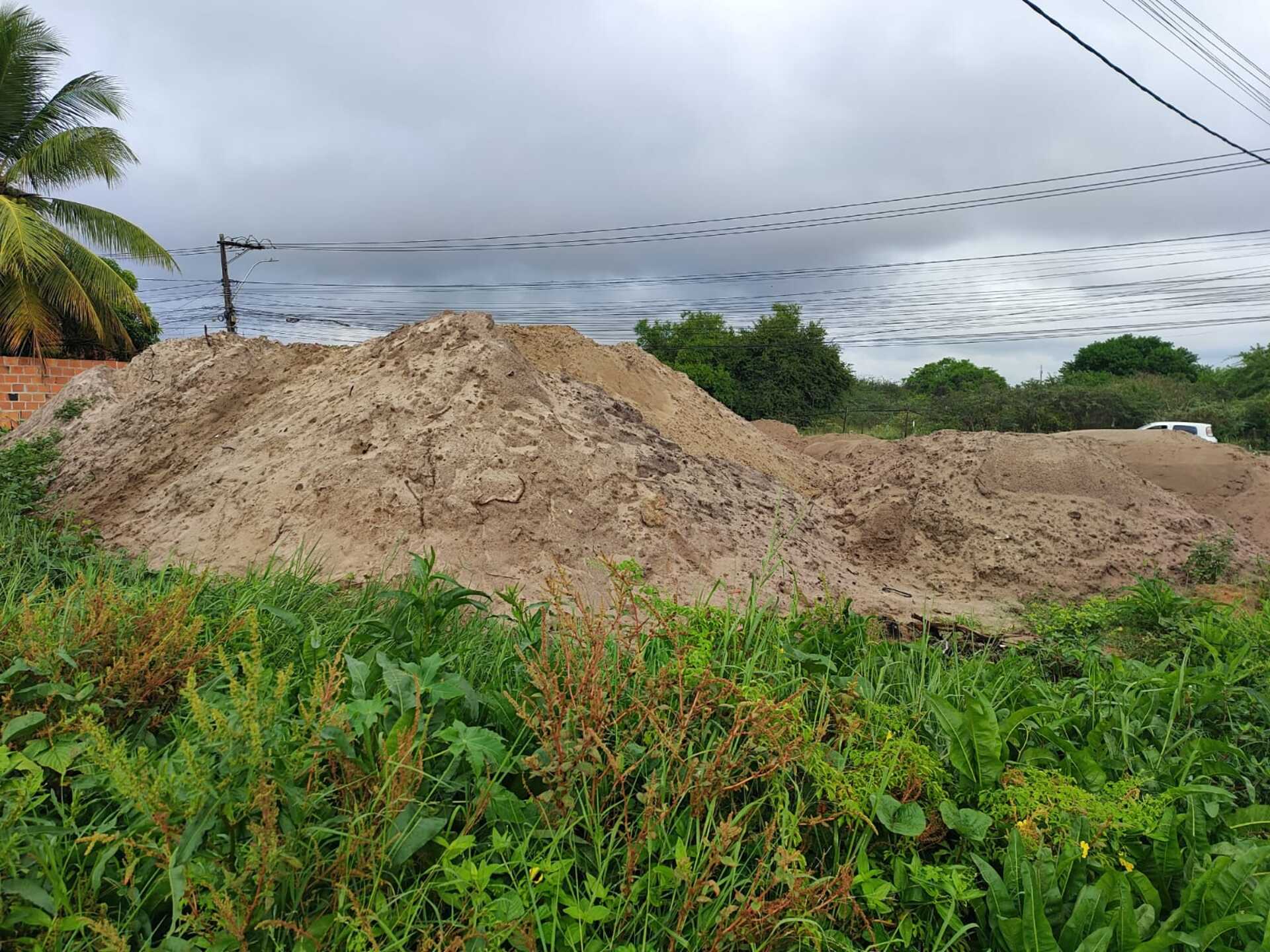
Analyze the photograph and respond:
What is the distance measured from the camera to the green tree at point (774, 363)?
34.4 meters

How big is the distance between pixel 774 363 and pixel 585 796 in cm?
3367

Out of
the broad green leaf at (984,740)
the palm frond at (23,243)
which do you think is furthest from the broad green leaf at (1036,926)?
the palm frond at (23,243)

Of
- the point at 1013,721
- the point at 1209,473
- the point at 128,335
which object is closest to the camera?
the point at 1013,721

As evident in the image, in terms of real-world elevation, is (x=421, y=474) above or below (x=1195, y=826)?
above

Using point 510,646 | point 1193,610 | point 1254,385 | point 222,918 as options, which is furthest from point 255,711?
point 1254,385

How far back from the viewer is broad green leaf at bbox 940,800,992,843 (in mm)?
2287

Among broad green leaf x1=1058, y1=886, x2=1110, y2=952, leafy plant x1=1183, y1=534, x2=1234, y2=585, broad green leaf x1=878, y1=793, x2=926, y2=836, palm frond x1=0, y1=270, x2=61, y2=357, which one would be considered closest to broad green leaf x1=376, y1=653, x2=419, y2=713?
broad green leaf x1=878, y1=793, x2=926, y2=836

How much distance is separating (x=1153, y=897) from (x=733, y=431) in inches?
386

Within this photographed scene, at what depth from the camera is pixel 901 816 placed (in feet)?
7.63

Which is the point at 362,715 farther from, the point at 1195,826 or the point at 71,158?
the point at 71,158

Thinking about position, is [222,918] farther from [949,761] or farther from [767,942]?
[949,761]

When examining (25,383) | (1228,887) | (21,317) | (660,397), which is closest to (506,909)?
(1228,887)

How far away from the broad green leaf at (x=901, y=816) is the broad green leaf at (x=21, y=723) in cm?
236

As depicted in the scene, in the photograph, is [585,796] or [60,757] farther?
[60,757]
